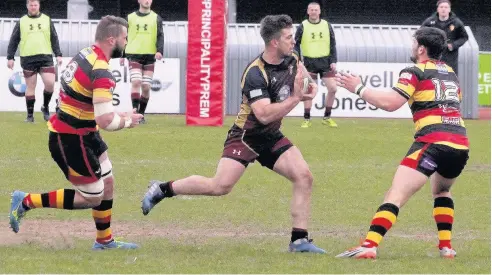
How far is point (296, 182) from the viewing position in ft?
28.3

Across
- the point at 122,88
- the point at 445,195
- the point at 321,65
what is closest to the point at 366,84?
the point at 321,65

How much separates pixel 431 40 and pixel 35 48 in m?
11.7

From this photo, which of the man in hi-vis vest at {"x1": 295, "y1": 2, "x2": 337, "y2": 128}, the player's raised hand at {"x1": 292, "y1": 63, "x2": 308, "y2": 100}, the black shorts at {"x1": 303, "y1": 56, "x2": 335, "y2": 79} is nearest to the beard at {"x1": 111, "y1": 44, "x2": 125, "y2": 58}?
the player's raised hand at {"x1": 292, "y1": 63, "x2": 308, "y2": 100}

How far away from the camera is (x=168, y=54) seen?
24.2m

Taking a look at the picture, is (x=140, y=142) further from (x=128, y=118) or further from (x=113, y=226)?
(x=128, y=118)

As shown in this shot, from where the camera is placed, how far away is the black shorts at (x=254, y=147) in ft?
28.0

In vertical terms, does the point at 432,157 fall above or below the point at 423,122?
below

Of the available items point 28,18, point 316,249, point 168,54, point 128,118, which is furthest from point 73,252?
point 168,54

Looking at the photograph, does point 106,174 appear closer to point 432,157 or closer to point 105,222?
point 105,222

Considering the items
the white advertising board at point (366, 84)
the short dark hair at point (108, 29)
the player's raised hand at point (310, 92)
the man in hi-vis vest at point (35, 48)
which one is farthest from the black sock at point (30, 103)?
the player's raised hand at point (310, 92)

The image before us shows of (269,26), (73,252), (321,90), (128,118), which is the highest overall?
(269,26)

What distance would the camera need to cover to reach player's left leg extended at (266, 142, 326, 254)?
8.56 m

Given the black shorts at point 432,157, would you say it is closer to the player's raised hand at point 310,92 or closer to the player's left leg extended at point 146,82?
the player's raised hand at point 310,92

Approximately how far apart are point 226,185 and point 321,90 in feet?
51.8
